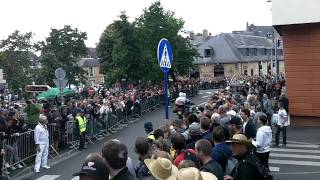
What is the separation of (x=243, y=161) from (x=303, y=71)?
16096 millimetres

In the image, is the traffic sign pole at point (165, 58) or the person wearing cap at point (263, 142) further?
the person wearing cap at point (263, 142)

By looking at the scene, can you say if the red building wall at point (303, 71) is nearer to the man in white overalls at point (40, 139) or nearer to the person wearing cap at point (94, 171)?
the man in white overalls at point (40, 139)

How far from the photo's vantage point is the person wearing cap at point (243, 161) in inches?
225

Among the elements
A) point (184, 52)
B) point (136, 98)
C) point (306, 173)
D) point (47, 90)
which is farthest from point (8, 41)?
point (306, 173)

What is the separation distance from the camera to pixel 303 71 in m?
20.9

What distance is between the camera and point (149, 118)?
27.6 m

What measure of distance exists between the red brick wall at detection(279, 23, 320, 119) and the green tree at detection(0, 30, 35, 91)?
31521 millimetres

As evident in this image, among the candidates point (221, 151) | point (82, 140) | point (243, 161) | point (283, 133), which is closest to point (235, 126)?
point (221, 151)

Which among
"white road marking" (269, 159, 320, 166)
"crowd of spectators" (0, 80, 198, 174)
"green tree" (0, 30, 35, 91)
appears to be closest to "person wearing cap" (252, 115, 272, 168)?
"white road marking" (269, 159, 320, 166)

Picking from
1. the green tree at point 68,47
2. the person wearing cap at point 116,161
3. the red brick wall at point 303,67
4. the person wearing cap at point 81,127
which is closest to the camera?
the person wearing cap at point 116,161

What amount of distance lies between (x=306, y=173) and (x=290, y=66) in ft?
31.0

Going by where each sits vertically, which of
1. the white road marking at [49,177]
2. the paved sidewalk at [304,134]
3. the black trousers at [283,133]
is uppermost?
the black trousers at [283,133]

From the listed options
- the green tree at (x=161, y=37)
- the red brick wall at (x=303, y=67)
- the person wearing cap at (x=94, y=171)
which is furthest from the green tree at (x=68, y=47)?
the person wearing cap at (x=94, y=171)

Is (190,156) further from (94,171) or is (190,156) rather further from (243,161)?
(94,171)
